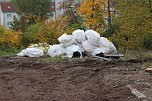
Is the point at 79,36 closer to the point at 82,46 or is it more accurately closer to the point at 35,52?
the point at 82,46

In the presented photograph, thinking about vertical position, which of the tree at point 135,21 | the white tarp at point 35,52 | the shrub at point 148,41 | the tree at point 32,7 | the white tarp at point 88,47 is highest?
the tree at point 32,7

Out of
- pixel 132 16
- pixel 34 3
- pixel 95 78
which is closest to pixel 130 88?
pixel 95 78

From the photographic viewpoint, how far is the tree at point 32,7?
52.8 meters

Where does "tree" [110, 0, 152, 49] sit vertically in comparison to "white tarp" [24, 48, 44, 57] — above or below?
above

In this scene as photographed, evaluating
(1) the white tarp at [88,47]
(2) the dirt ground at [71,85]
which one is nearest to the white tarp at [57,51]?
(1) the white tarp at [88,47]

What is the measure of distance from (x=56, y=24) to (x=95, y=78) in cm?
1490

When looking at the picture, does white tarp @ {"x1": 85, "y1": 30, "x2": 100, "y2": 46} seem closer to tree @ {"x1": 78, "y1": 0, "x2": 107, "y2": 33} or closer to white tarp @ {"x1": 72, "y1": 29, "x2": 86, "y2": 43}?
white tarp @ {"x1": 72, "y1": 29, "x2": 86, "y2": 43}

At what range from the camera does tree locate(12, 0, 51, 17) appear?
5283 centimetres

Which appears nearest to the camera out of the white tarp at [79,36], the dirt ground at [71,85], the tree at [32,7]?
the dirt ground at [71,85]

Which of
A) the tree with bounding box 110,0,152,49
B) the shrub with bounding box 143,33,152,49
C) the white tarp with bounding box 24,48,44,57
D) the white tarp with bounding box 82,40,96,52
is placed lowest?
the white tarp with bounding box 24,48,44,57

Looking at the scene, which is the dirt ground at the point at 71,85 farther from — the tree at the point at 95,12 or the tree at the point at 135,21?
the tree at the point at 95,12

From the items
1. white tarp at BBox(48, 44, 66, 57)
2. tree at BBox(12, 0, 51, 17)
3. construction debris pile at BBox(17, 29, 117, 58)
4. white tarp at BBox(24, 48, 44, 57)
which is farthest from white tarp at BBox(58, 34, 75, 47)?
tree at BBox(12, 0, 51, 17)

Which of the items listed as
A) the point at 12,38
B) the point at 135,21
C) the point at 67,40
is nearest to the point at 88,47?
the point at 67,40

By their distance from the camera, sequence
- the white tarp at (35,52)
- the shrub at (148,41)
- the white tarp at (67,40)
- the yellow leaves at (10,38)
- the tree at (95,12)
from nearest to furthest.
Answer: the white tarp at (67,40), the white tarp at (35,52), the shrub at (148,41), the yellow leaves at (10,38), the tree at (95,12)
